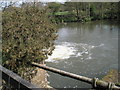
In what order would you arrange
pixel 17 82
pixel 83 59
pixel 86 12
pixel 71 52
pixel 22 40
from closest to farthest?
pixel 17 82 < pixel 22 40 < pixel 83 59 < pixel 71 52 < pixel 86 12

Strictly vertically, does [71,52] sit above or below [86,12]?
below

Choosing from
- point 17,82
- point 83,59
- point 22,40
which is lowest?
point 83,59

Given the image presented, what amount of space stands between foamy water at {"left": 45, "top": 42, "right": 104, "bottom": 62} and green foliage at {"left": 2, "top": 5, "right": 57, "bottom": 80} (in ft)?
A: 29.7

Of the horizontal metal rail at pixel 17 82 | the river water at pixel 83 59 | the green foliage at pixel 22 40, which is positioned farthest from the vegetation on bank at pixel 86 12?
the horizontal metal rail at pixel 17 82

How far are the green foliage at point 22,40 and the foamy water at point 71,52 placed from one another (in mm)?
9052

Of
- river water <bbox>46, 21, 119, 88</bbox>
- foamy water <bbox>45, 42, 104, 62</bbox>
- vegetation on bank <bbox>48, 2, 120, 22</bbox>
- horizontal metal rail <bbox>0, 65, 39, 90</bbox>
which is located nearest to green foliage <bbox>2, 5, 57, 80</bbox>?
horizontal metal rail <bbox>0, 65, 39, 90</bbox>

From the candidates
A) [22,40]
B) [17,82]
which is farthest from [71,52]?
[17,82]

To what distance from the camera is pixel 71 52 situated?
693 inches

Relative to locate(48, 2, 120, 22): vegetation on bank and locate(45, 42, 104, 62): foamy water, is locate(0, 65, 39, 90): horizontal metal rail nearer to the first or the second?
locate(45, 42, 104, 62): foamy water

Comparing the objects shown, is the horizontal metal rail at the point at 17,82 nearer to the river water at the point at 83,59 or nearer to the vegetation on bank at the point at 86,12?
the river water at the point at 83,59

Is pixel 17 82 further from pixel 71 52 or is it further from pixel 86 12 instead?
pixel 86 12

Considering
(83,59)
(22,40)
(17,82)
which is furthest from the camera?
(83,59)

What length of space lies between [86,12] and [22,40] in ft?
134

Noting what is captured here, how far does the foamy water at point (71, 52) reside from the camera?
15.9 m
